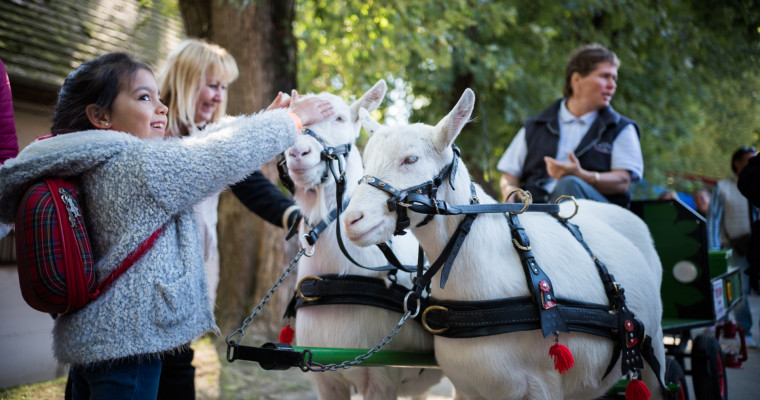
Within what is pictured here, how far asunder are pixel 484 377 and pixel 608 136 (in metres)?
2.35

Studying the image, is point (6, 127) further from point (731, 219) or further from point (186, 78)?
point (731, 219)

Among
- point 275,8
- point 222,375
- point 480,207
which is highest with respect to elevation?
point 275,8

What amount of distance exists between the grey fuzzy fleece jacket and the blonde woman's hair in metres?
1.34

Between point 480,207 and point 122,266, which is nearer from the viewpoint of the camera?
point 122,266

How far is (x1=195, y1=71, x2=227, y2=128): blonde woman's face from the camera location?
3238 millimetres

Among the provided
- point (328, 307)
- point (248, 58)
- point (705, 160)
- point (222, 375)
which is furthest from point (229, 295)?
point (705, 160)

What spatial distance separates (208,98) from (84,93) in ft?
4.33

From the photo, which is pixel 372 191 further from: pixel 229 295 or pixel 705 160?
pixel 705 160

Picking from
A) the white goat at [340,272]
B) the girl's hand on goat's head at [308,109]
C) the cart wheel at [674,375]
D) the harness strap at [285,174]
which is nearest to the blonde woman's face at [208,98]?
the harness strap at [285,174]

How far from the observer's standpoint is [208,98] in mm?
3256

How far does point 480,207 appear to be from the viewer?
86.0 inches

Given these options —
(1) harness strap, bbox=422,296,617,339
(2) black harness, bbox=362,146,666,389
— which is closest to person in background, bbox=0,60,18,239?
(2) black harness, bbox=362,146,666,389

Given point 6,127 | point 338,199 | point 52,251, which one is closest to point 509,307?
point 338,199

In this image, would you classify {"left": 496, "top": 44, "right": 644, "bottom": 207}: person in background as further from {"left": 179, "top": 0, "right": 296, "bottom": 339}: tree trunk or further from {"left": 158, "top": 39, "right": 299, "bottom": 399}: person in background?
{"left": 179, "top": 0, "right": 296, "bottom": 339}: tree trunk
